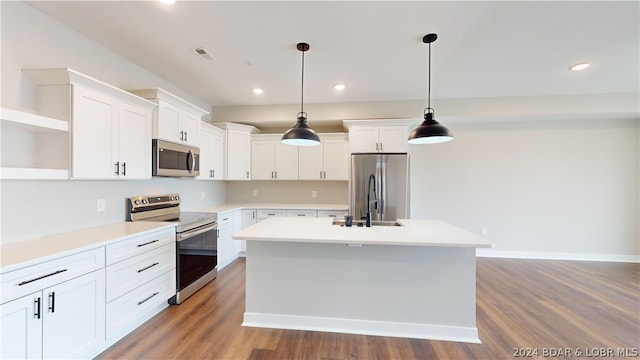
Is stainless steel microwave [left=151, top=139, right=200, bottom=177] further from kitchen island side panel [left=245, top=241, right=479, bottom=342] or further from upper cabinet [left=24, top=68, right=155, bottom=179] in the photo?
kitchen island side panel [left=245, top=241, right=479, bottom=342]

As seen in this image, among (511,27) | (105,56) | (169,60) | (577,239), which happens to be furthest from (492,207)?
(105,56)

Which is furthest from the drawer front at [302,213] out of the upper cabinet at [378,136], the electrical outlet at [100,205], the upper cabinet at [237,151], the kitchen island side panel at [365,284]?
the electrical outlet at [100,205]

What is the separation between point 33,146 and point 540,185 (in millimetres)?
6467

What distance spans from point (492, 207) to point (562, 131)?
1.70 m

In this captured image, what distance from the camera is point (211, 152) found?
4.03m

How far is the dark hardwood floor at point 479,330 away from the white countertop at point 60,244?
87 cm

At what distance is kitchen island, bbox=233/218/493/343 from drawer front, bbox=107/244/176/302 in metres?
0.88

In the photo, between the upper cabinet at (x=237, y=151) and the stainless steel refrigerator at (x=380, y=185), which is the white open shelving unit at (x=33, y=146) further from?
the stainless steel refrigerator at (x=380, y=185)

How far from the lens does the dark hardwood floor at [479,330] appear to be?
2010mm

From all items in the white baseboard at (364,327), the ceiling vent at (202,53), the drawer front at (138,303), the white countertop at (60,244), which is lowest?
the white baseboard at (364,327)

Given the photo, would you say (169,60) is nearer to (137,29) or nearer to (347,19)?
(137,29)

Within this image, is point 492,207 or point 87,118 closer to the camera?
point 87,118

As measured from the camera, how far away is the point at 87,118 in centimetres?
212

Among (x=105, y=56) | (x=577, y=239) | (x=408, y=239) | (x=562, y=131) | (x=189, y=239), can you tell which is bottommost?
(x=577, y=239)
